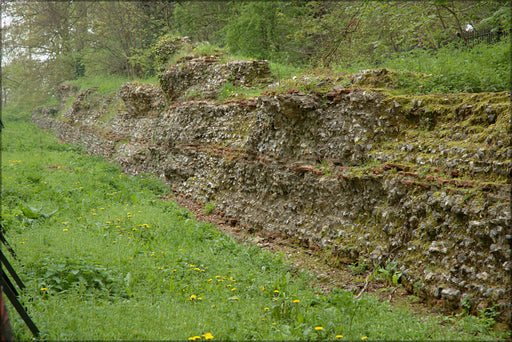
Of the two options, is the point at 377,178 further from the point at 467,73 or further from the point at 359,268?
the point at 467,73

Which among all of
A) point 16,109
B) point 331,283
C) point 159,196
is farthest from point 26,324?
point 16,109

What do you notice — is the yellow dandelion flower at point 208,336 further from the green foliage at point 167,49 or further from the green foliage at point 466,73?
the green foliage at point 167,49

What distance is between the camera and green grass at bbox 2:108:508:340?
384 centimetres

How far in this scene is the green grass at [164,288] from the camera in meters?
3.84

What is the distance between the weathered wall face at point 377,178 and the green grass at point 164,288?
2.56 feet

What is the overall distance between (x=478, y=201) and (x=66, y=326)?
209 inches

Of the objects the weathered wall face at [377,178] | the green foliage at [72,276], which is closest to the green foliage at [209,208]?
the weathered wall face at [377,178]

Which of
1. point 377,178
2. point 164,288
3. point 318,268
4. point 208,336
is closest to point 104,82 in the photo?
point 164,288

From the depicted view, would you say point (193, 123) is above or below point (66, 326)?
above

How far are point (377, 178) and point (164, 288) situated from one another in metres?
4.04

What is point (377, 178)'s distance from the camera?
5828mm

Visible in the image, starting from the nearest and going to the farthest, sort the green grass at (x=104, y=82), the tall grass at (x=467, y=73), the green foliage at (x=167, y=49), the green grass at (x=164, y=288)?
the green grass at (x=164, y=288), the tall grass at (x=467, y=73), the green foliage at (x=167, y=49), the green grass at (x=104, y=82)

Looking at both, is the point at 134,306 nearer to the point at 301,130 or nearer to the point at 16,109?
the point at 301,130

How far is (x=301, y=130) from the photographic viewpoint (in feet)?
25.7
